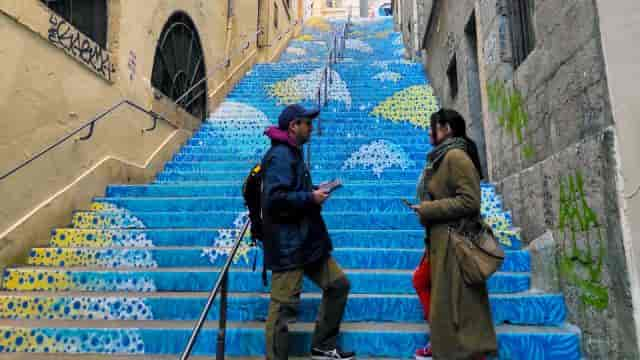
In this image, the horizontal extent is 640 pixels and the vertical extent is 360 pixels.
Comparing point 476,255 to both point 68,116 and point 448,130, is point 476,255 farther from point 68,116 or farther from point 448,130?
point 68,116

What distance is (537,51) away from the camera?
3590mm

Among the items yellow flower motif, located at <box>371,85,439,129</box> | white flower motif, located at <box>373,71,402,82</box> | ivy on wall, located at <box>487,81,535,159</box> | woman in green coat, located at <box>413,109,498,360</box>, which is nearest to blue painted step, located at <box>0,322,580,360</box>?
woman in green coat, located at <box>413,109,498,360</box>

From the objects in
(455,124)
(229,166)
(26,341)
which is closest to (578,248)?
(455,124)

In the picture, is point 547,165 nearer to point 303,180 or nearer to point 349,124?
point 303,180

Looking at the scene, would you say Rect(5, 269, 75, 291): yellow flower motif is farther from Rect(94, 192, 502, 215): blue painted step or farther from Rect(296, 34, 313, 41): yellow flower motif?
Rect(296, 34, 313, 41): yellow flower motif

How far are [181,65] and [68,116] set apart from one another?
3.57m

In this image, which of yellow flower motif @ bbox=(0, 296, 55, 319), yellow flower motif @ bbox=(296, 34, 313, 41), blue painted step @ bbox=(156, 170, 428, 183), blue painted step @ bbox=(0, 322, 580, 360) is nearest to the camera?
blue painted step @ bbox=(0, 322, 580, 360)

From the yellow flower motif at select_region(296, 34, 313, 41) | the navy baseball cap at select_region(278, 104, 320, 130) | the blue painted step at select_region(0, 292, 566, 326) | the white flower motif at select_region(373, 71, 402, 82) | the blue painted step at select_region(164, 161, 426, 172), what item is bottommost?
the blue painted step at select_region(0, 292, 566, 326)

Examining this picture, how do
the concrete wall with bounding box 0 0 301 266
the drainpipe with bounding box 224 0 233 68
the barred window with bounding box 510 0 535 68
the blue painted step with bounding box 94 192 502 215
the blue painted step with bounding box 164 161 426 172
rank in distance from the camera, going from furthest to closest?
the drainpipe with bounding box 224 0 233 68 < the blue painted step with bounding box 164 161 426 172 < the blue painted step with bounding box 94 192 502 215 < the concrete wall with bounding box 0 0 301 266 < the barred window with bounding box 510 0 535 68

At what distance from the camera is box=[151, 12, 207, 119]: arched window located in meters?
7.45

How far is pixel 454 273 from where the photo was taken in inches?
91.8

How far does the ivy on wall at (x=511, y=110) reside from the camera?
3.89 metres

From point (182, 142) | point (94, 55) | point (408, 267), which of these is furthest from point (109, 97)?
point (408, 267)

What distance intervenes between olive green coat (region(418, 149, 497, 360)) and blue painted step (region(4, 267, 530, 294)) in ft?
4.14
